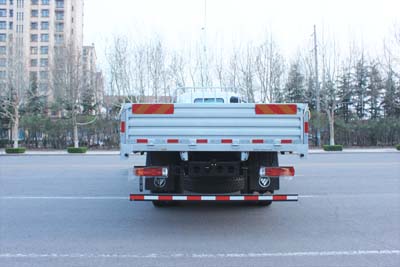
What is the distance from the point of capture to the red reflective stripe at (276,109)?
4.71m

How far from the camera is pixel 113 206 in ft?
22.9

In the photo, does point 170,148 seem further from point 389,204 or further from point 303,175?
point 303,175

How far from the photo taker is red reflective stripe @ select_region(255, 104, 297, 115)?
4.71 metres

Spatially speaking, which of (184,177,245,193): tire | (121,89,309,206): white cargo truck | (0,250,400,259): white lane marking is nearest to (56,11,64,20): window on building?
(121,89,309,206): white cargo truck

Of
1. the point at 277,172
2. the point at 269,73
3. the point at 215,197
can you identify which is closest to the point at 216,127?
the point at 215,197

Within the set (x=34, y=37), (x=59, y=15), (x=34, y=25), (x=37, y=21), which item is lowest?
(x=34, y=37)

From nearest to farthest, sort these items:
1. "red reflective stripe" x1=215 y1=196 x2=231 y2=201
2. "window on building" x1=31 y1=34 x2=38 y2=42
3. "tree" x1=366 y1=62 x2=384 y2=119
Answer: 1. "red reflective stripe" x1=215 y1=196 x2=231 y2=201
2. "tree" x1=366 y1=62 x2=384 y2=119
3. "window on building" x1=31 y1=34 x2=38 y2=42

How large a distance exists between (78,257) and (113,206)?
9.41 ft

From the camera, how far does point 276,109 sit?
4.72 m

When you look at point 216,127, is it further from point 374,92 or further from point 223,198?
point 374,92

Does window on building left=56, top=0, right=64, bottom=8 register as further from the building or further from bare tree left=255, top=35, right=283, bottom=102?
bare tree left=255, top=35, right=283, bottom=102

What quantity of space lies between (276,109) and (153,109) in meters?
1.82

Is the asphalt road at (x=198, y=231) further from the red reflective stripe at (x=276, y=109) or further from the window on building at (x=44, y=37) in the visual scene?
the window on building at (x=44, y=37)

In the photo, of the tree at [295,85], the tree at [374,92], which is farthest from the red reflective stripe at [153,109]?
the tree at [374,92]
